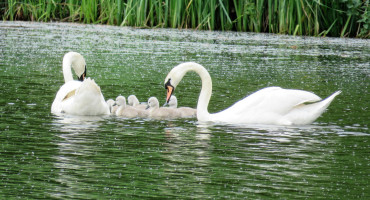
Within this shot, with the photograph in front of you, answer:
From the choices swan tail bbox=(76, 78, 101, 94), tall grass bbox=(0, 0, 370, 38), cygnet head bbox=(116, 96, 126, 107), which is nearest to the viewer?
→ swan tail bbox=(76, 78, 101, 94)

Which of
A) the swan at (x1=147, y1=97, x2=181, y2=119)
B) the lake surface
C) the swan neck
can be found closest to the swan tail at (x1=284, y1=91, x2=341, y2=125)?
the lake surface

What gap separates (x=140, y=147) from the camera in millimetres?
7195

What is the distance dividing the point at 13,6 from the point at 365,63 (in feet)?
39.7

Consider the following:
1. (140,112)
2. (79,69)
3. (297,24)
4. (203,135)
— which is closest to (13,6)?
(297,24)

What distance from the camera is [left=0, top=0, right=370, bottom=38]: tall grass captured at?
69.2 ft

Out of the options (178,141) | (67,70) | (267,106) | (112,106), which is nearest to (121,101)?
(112,106)

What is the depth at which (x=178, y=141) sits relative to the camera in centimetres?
761

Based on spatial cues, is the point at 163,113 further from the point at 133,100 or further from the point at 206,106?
the point at 133,100

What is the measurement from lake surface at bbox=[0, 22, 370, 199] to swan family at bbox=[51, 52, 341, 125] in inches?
7.5

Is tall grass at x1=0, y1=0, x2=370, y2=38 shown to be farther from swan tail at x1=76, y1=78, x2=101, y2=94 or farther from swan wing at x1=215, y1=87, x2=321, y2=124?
swan tail at x1=76, y1=78, x2=101, y2=94

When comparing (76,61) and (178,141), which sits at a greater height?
(76,61)

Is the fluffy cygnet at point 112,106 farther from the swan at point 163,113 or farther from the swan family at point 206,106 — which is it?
the swan at point 163,113

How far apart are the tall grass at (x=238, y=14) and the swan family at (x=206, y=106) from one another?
37.2 ft

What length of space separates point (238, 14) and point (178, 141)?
47.7 ft
